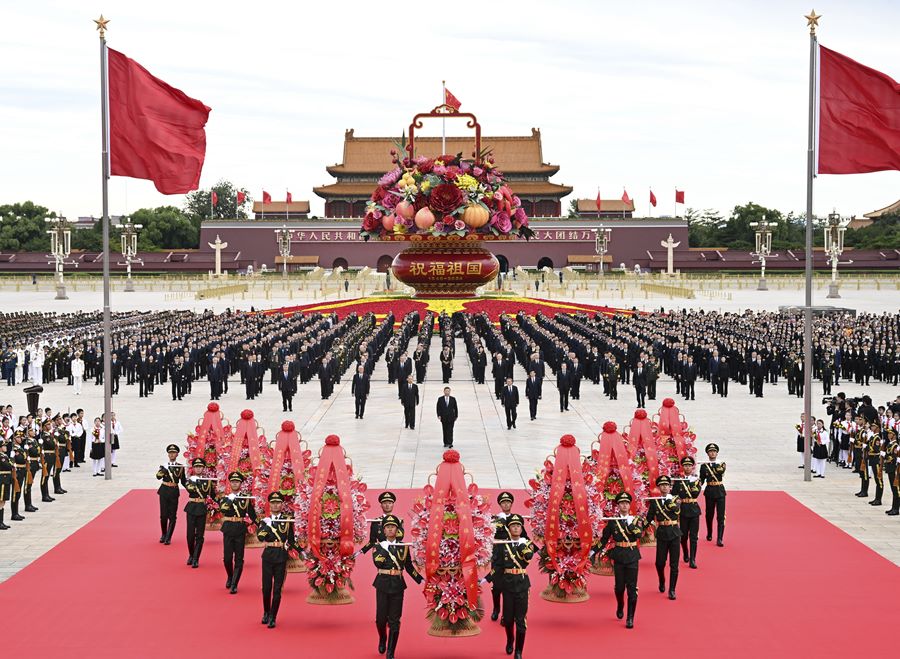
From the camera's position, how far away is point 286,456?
11102 mm

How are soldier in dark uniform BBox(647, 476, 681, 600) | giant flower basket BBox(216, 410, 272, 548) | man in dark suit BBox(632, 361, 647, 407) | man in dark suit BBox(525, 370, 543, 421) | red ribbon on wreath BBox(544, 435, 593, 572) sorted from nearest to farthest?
red ribbon on wreath BBox(544, 435, 593, 572), soldier in dark uniform BBox(647, 476, 681, 600), giant flower basket BBox(216, 410, 272, 548), man in dark suit BBox(525, 370, 543, 421), man in dark suit BBox(632, 361, 647, 407)

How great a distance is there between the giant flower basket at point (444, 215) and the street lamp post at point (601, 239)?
38.8 meters

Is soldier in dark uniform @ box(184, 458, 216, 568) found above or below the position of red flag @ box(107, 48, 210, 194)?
below

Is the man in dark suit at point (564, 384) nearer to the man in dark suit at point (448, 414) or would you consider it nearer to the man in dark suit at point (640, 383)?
the man in dark suit at point (640, 383)

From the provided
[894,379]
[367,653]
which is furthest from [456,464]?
[894,379]

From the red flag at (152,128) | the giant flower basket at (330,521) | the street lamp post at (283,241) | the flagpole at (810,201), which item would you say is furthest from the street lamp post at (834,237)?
the giant flower basket at (330,521)

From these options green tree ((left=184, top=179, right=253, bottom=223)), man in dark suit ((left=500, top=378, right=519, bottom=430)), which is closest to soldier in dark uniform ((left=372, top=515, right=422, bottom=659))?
man in dark suit ((left=500, top=378, right=519, bottom=430))

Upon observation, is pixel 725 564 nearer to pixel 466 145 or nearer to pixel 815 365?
pixel 815 365

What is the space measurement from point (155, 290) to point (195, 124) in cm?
6012

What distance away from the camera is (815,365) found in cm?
2780

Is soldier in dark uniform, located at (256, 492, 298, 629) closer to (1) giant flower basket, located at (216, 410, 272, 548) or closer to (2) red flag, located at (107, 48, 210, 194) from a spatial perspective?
(1) giant flower basket, located at (216, 410, 272, 548)

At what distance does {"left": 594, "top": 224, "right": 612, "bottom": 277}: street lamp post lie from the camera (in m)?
84.6

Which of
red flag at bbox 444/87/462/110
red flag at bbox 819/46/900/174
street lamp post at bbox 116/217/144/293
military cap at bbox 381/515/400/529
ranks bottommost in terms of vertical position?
military cap at bbox 381/515/400/529

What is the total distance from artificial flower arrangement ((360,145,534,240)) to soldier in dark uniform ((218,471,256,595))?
3069 cm
